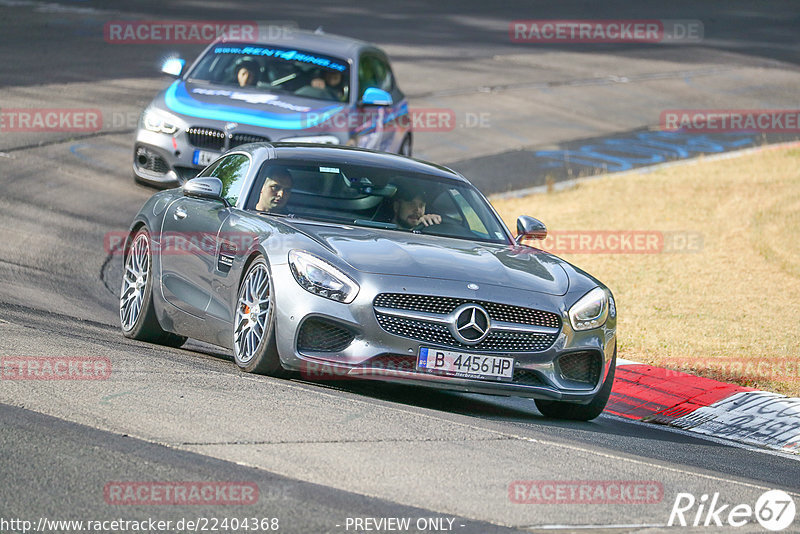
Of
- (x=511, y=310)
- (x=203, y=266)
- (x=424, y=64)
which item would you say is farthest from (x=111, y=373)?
(x=424, y=64)

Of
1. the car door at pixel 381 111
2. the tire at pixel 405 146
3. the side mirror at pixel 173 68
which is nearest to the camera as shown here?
the car door at pixel 381 111

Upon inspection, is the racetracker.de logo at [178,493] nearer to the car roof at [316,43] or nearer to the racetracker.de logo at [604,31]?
the car roof at [316,43]

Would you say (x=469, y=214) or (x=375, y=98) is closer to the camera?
(x=469, y=214)

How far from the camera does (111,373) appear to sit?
7527mm

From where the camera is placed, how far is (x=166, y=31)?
29.1m

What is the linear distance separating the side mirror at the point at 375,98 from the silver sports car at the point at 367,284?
6.37 metres

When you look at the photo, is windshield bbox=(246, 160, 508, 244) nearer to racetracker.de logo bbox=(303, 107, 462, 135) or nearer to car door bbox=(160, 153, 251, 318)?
car door bbox=(160, 153, 251, 318)

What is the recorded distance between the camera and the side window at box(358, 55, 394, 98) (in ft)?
55.4

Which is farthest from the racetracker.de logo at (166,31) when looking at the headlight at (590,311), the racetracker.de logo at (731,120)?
the headlight at (590,311)

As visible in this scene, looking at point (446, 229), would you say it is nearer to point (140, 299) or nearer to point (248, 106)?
point (140, 299)

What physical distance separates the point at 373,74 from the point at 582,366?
9.71 meters

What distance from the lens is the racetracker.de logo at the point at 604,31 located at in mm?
36688

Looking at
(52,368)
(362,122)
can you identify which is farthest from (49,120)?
(52,368)

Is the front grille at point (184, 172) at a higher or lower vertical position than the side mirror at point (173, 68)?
lower
